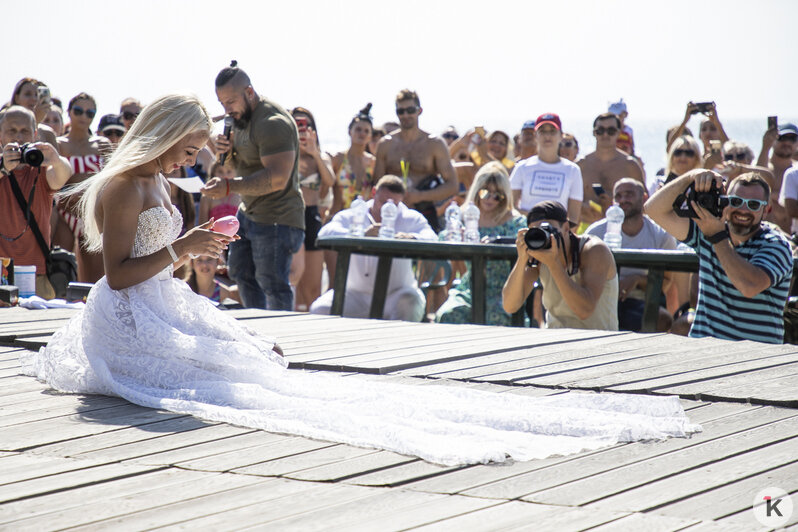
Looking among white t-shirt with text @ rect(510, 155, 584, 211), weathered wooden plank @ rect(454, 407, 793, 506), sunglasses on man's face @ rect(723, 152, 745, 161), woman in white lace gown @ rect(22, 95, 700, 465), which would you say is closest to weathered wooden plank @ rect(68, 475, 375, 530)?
weathered wooden plank @ rect(454, 407, 793, 506)

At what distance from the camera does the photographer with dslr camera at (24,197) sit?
6926mm

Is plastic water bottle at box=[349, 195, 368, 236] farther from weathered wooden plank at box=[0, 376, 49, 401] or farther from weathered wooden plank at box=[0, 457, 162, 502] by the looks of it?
weathered wooden plank at box=[0, 457, 162, 502]

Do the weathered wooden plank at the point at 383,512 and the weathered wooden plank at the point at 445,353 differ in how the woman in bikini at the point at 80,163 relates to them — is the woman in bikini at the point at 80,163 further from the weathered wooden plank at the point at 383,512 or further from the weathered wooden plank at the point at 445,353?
the weathered wooden plank at the point at 383,512

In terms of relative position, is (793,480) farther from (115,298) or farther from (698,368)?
(115,298)

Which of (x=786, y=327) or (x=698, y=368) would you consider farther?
(x=786, y=327)

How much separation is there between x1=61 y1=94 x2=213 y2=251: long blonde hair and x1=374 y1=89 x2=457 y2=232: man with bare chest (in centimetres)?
522

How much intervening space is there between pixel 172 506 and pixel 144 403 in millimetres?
1138

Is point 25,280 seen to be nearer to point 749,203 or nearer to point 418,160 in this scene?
point 418,160

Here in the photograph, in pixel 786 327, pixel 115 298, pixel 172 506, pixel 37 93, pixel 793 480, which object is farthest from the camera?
pixel 37 93

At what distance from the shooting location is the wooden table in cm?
635

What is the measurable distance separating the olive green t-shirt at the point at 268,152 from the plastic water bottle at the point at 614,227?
7.25ft

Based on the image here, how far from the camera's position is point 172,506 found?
2250 mm

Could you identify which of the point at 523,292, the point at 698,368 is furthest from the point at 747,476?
the point at 523,292

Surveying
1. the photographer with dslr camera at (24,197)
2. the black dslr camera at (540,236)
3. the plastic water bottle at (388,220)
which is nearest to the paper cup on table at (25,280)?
the photographer with dslr camera at (24,197)
